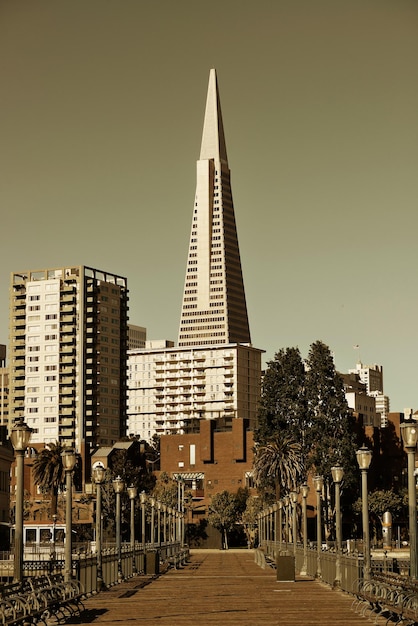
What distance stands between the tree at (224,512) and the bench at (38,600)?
10589 centimetres

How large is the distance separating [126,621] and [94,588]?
13153 millimetres

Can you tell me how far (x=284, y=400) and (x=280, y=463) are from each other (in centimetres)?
744

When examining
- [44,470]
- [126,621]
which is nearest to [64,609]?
[126,621]

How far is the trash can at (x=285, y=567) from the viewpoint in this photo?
4644cm

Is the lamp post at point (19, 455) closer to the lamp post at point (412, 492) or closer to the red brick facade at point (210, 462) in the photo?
the lamp post at point (412, 492)

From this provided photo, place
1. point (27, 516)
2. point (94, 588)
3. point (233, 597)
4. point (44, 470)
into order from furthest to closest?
1. point (27, 516)
2. point (44, 470)
3. point (94, 588)
4. point (233, 597)

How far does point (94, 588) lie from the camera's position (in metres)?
40.8

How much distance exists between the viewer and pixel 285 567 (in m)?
46.8

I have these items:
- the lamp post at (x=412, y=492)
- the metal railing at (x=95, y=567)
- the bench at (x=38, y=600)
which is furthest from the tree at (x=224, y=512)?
the lamp post at (x=412, y=492)

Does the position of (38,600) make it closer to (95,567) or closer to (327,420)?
(95,567)

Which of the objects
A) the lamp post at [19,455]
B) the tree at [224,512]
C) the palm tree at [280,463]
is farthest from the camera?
the tree at [224,512]

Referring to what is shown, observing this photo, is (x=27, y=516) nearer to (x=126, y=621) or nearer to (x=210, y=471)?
(x=210, y=471)

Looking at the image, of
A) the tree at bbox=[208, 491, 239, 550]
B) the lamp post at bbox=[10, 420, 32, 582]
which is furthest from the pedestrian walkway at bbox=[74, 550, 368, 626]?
the tree at bbox=[208, 491, 239, 550]

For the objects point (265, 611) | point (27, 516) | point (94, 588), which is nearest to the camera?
point (265, 611)
